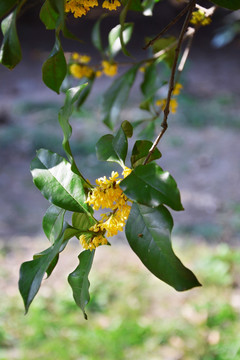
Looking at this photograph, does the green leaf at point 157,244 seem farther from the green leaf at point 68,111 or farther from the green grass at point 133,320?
the green grass at point 133,320

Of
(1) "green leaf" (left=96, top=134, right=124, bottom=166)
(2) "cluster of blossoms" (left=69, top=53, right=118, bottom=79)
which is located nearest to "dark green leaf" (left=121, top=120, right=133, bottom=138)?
(1) "green leaf" (left=96, top=134, right=124, bottom=166)

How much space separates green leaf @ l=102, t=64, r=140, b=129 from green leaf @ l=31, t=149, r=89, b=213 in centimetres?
47

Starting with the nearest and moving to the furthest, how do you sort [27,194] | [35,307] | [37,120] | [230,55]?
[35,307] < [27,194] < [37,120] < [230,55]

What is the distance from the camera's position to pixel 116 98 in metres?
1.03

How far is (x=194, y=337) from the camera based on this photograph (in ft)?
5.57

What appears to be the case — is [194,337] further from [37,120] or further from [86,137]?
[37,120]

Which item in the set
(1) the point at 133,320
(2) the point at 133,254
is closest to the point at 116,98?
(1) the point at 133,320

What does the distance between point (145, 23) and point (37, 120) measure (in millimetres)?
2273

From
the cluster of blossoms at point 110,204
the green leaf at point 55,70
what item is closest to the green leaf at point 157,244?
the cluster of blossoms at point 110,204

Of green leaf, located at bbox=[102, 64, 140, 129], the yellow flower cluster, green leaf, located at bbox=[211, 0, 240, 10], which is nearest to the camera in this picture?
green leaf, located at bbox=[211, 0, 240, 10]

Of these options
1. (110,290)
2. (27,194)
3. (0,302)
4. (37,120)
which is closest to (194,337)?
(110,290)

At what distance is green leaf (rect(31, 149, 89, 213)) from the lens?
51 centimetres

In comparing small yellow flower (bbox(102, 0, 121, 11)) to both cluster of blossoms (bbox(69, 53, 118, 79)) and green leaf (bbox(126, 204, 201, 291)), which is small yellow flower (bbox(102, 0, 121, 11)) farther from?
cluster of blossoms (bbox(69, 53, 118, 79))

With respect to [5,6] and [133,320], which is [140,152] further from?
[133,320]
